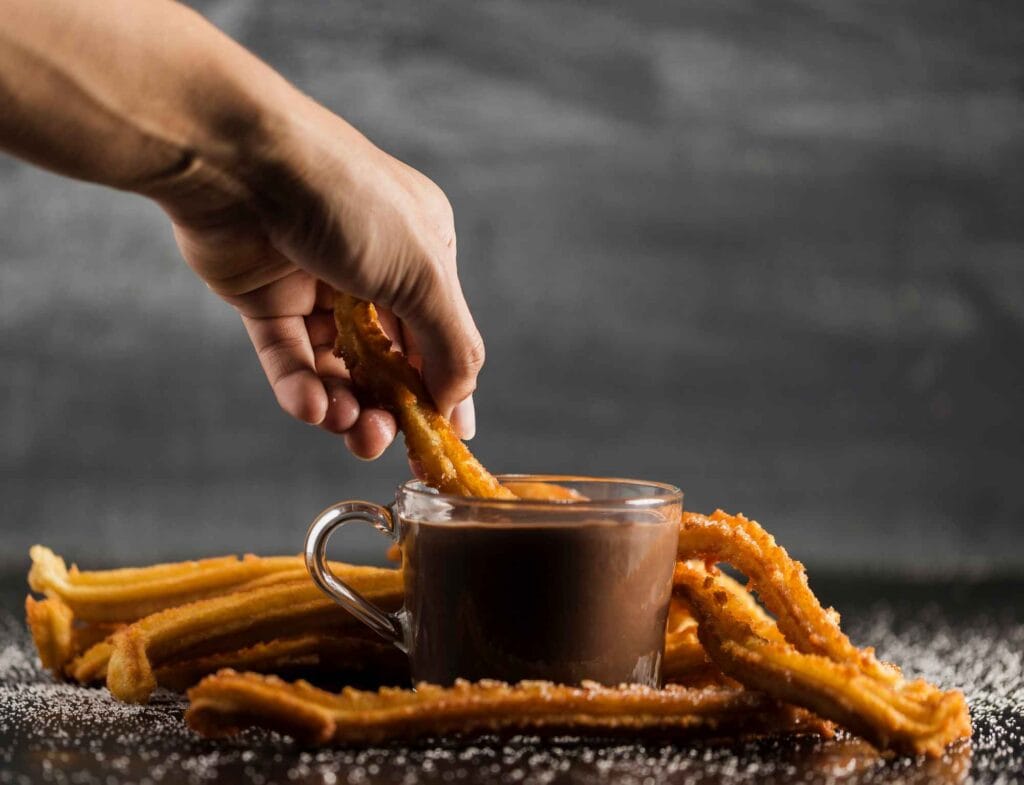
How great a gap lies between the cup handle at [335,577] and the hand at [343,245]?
0.55 ft

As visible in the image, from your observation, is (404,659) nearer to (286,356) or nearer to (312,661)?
(312,661)

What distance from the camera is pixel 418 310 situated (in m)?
1.48

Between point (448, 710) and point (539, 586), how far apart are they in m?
0.17

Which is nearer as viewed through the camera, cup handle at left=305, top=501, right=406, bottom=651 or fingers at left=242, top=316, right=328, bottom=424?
cup handle at left=305, top=501, right=406, bottom=651

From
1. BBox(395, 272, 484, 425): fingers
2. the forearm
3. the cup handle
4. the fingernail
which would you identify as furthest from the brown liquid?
A: the forearm

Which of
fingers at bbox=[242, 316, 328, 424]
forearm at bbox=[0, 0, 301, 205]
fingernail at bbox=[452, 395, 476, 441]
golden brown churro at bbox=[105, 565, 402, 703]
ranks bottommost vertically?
golden brown churro at bbox=[105, 565, 402, 703]

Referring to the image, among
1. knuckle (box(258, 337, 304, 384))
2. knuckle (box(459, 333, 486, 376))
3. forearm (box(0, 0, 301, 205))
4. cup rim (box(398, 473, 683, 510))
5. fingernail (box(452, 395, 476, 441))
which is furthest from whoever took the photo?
knuckle (box(258, 337, 304, 384))

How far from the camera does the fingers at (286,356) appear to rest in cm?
175

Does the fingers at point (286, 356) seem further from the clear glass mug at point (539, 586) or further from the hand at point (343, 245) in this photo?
the clear glass mug at point (539, 586)

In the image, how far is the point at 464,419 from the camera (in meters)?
1.71

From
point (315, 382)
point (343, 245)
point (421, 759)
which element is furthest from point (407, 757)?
point (315, 382)

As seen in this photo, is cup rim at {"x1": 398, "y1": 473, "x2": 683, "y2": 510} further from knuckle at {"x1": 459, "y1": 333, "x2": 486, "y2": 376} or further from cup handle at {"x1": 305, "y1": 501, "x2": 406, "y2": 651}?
knuckle at {"x1": 459, "y1": 333, "x2": 486, "y2": 376}

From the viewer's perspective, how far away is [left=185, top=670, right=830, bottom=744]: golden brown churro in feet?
3.85

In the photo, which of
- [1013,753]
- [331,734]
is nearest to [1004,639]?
[1013,753]
